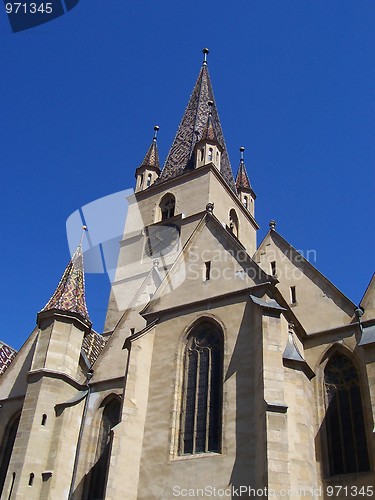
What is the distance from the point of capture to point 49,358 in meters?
18.2

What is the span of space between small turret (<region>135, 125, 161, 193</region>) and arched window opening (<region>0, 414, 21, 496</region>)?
1775 cm

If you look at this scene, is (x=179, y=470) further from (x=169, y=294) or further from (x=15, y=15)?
(x=15, y=15)

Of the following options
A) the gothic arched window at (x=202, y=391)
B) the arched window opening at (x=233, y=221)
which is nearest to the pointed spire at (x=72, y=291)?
the gothic arched window at (x=202, y=391)

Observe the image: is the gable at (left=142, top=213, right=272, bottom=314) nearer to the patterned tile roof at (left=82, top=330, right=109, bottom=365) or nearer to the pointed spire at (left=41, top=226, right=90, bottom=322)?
the pointed spire at (left=41, top=226, right=90, bottom=322)

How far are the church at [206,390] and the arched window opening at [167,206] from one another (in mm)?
10127

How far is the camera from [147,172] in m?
35.1

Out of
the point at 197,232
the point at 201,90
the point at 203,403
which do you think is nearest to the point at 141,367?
the point at 203,403

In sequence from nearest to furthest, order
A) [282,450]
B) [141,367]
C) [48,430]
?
[282,450]
[141,367]
[48,430]

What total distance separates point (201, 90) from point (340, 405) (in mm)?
30876

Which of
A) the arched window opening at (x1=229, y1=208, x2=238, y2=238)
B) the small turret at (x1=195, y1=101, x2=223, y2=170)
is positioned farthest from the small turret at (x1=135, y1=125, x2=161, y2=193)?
the arched window opening at (x1=229, y1=208, x2=238, y2=238)

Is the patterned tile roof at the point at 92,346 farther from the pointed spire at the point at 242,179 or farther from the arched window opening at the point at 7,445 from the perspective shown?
the pointed spire at the point at 242,179

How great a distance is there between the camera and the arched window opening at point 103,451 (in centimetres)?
1616

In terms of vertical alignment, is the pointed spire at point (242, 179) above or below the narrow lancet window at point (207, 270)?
above

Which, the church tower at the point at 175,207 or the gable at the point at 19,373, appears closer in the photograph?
the gable at the point at 19,373
